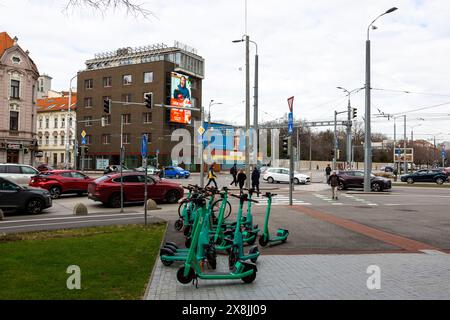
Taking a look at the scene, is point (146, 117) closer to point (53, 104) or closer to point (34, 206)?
point (53, 104)

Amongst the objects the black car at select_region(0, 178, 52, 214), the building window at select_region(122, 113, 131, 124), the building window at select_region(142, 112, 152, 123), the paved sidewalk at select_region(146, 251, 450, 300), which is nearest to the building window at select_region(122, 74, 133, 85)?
the building window at select_region(122, 113, 131, 124)

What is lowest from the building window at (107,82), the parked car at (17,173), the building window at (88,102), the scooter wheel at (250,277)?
the scooter wheel at (250,277)

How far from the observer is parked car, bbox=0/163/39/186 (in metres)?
23.3

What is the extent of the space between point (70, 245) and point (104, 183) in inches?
387

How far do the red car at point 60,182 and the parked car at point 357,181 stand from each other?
740 inches

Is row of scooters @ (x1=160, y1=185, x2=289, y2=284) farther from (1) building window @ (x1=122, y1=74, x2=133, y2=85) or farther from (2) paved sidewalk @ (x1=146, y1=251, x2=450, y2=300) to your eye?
(1) building window @ (x1=122, y1=74, x2=133, y2=85)

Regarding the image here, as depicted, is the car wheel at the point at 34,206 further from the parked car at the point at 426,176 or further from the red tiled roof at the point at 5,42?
the red tiled roof at the point at 5,42

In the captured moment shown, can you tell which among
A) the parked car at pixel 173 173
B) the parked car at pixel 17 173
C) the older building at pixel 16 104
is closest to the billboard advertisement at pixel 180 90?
the parked car at pixel 173 173

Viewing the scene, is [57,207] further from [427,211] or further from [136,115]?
[136,115]

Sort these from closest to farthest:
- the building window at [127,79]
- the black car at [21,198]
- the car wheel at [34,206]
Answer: the black car at [21,198], the car wheel at [34,206], the building window at [127,79]

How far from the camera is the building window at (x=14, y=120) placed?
4791cm

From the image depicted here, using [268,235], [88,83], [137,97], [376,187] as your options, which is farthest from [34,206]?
[88,83]

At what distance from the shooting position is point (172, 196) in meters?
20.5

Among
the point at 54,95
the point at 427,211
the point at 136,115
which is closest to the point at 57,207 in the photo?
the point at 427,211
